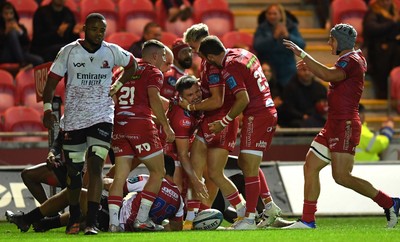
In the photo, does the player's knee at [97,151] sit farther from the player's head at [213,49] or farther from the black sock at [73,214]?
the player's head at [213,49]

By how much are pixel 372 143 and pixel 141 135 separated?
5.53m

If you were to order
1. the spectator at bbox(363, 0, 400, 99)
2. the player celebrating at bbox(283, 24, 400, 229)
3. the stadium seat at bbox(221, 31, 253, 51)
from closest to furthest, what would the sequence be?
the player celebrating at bbox(283, 24, 400, 229) < the stadium seat at bbox(221, 31, 253, 51) < the spectator at bbox(363, 0, 400, 99)

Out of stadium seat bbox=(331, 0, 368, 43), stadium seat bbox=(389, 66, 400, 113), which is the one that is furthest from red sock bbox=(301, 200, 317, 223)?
stadium seat bbox=(331, 0, 368, 43)

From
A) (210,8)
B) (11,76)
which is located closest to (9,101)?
(11,76)

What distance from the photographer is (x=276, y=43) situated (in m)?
21.1

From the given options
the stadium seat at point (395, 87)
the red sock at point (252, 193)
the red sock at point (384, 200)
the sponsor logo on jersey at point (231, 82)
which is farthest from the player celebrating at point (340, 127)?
the stadium seat at point (395, 87)

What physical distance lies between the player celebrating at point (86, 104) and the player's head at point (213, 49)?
113 cm

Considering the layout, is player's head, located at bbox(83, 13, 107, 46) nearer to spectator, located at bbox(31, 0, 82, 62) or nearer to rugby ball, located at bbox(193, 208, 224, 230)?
rugby ball, located at bbox(193, 208, 224, 230)

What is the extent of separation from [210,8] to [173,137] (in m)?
8.29

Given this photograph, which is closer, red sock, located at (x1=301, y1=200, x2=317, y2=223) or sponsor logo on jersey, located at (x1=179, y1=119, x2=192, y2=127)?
red sock, located at (x1=301, y1=200, x2=317, y2=223)

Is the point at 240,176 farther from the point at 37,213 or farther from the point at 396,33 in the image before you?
the point at 396,33

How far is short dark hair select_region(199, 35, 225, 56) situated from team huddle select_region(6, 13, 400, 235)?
1 cm

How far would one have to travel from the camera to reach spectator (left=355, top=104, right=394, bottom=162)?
62.3 ft

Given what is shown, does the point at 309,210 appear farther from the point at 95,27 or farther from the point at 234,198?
the point at 95,27
